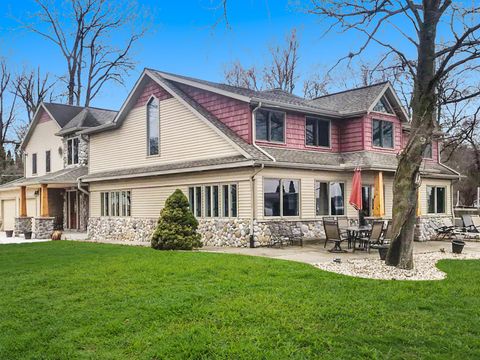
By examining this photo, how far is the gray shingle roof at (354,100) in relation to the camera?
19469mm

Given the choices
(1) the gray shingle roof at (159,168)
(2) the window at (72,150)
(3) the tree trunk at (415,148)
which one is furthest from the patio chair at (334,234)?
(2) the window at (72,150)

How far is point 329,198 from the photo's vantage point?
60.4 ft

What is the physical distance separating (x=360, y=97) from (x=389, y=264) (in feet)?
37.1

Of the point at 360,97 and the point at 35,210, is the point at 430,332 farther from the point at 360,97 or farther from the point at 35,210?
the point at 35,210

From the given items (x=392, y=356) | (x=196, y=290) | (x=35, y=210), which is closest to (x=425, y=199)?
(x=196, y=290)

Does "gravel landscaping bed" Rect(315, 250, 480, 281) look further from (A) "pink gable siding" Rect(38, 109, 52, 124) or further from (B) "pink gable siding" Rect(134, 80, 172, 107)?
(A) "pink gable siding" Rect(38, 109, 52, 124)

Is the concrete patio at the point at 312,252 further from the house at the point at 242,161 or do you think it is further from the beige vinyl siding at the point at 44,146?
the beige vinyl siding at the point at 44,146

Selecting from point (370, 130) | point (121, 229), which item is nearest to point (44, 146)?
point (121, 229)

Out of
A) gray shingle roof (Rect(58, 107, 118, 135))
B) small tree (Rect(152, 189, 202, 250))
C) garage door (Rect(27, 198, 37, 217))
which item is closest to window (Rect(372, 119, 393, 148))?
small tree (Rect(152, 189, 202, 250))

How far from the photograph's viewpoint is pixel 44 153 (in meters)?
31.3

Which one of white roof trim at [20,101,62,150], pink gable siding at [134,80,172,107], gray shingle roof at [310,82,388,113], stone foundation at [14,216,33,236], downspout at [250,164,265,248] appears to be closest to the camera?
downspout at [250,164,265,248]

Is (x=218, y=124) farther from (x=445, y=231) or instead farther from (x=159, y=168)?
(x=445, y=231)

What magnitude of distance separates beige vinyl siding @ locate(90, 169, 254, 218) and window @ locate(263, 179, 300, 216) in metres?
0.68

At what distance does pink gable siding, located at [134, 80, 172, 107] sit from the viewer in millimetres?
20406
